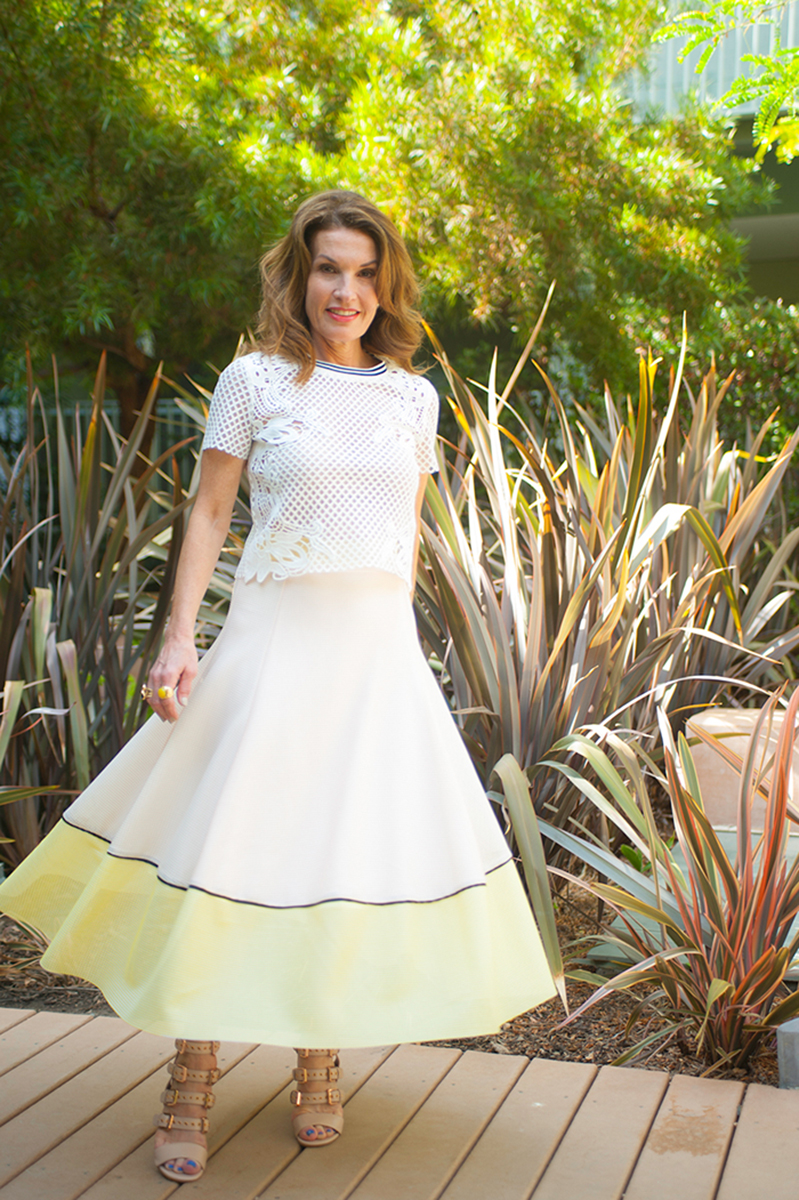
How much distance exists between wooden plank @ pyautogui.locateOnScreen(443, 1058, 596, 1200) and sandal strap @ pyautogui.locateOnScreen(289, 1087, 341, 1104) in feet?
0.71

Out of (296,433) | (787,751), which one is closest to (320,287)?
(296,433)

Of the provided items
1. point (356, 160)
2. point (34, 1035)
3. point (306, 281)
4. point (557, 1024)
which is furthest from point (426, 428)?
point (356, 160)

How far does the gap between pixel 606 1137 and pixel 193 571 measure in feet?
3.51

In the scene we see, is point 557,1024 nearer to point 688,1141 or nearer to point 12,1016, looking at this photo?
point 688,1141

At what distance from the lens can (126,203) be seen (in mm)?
6062

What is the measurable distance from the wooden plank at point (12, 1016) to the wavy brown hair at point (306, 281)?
4.47 feet

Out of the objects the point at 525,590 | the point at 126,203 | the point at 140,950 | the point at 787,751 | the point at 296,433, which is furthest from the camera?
the point at 126,203

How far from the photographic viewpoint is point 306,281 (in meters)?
1.68

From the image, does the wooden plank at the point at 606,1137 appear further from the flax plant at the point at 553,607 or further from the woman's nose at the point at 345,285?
the woman's nose at the point at 345,285

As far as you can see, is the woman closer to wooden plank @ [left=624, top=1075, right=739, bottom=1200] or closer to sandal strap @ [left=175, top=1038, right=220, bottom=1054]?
sandal strap @ [left=175, top=1038, right=220, bottom=1054]

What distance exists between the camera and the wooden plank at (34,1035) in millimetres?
1914

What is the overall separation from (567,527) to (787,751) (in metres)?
1.07

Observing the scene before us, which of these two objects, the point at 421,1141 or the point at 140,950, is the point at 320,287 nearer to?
the point at 140,950

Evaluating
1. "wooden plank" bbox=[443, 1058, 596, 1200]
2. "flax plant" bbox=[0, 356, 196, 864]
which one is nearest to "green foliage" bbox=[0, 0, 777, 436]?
"flax plant" bbox=[0, 356, 196, 864]
